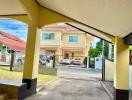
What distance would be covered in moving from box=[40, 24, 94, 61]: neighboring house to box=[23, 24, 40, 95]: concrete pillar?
15742mm

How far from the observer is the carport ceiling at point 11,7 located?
5.80 metres

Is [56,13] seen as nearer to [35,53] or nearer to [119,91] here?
[35,53]

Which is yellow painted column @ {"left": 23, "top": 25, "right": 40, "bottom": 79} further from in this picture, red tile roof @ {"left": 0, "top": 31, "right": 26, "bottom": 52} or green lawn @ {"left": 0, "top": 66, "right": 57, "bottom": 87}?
red tile roof @ {"left": 0, "top": 31, "right": 26, "bottom": 52}

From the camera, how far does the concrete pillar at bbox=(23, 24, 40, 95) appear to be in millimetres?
6562

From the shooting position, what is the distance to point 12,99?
5.45 m

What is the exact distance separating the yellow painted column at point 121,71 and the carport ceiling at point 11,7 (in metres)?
3.43

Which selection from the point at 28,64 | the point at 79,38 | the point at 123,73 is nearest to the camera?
the point at 123,73

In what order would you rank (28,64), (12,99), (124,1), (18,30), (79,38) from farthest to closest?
(79,38), (18,30), (28,64), (12,99), (124,1)

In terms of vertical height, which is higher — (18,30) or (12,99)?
(18,30)

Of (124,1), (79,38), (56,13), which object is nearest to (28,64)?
(56,13)

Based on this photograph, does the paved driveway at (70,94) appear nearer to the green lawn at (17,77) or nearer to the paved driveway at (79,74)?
the green lawn at (17,77)

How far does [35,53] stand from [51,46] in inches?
640

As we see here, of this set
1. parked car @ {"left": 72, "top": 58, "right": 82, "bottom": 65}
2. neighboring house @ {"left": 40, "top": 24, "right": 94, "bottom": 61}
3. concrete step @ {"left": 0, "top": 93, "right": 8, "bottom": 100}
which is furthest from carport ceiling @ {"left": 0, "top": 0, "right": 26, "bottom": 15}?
neighboring house @ {"left": 40, "top": 24, "right": 94, "bottom": 61}

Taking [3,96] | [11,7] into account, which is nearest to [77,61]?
[11,7]
